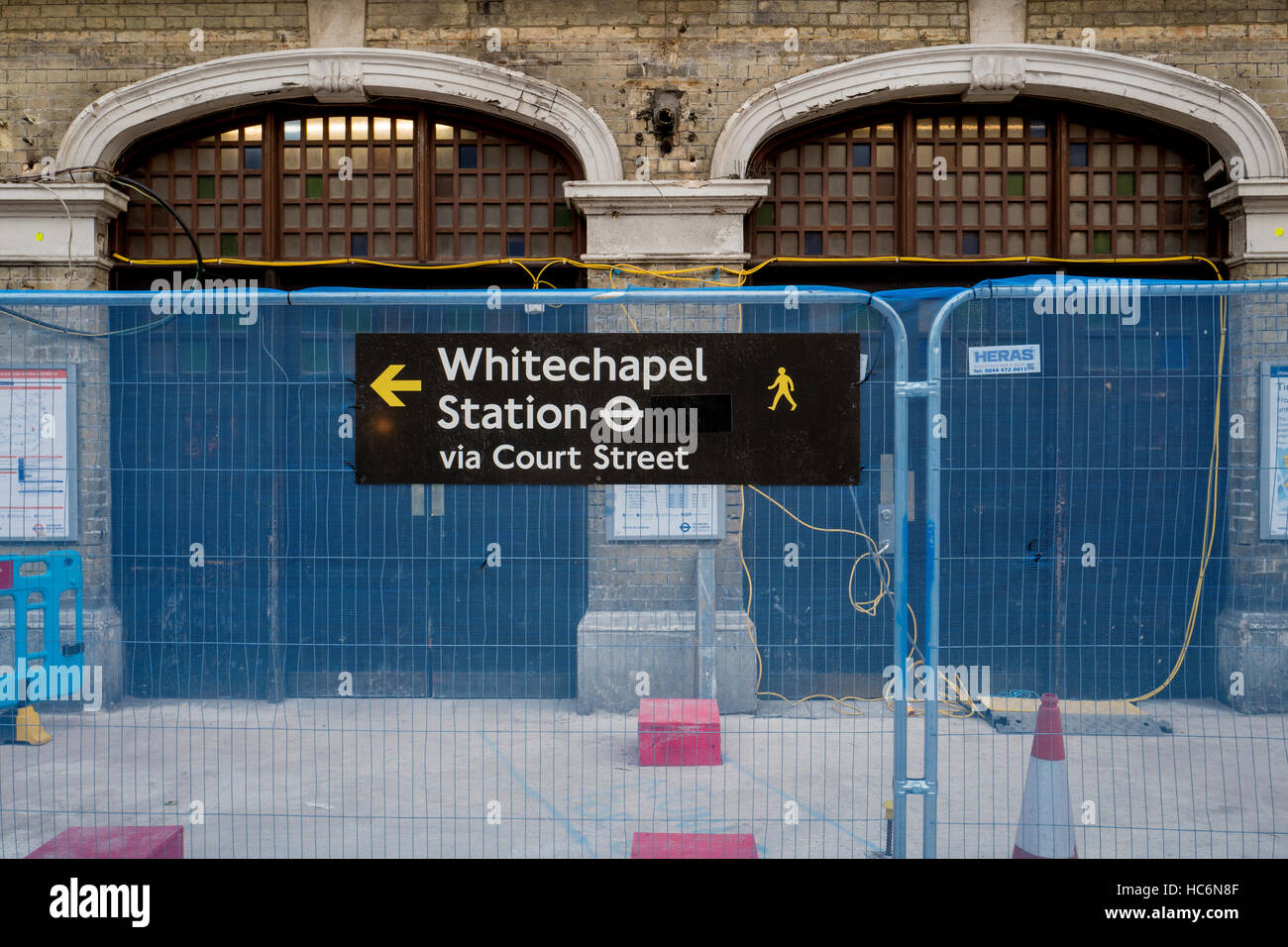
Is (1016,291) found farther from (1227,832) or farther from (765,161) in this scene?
(765,161)

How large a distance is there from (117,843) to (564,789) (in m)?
2.24

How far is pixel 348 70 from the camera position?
7516mm

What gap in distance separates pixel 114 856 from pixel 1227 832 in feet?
17.3

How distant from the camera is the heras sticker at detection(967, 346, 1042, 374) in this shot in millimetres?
4410

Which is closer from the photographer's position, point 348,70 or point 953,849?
point 953,849

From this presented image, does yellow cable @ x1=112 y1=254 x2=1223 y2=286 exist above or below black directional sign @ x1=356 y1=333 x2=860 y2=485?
above

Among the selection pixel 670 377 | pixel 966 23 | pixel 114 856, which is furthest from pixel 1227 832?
pixel 966 23

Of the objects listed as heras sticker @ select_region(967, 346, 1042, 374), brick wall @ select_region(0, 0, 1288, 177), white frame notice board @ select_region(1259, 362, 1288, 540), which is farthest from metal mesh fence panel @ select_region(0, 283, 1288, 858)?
brick wall @ select_region(0, 0, 1288, 177)

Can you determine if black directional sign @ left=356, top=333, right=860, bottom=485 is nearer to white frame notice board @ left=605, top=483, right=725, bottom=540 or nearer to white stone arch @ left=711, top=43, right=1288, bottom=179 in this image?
white frame notice board @ left=605, top=483, right=725, bottom=540

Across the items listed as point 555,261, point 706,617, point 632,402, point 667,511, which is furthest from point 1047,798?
point 555,261

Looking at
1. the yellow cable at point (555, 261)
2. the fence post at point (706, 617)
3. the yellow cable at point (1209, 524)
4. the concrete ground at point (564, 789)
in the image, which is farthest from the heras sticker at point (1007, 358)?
the yellow cable at point (555, 261)

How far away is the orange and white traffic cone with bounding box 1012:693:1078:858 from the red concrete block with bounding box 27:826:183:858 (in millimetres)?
3867

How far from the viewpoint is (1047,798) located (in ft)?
15.0

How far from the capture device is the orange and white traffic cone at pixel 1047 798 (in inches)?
178
